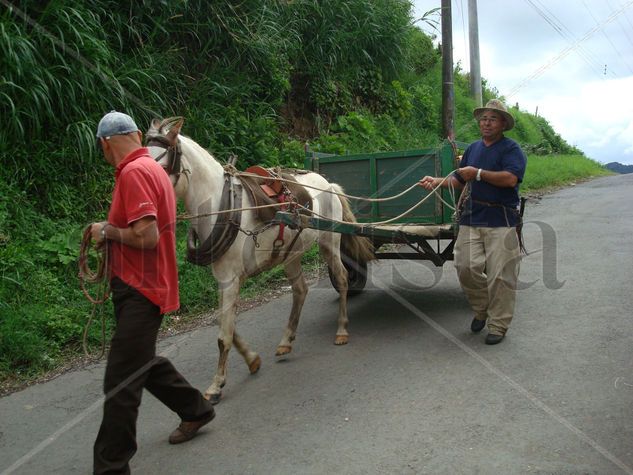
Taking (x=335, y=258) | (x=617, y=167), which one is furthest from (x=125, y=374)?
(x=617, y=167)

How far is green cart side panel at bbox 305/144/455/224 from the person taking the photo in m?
5.72

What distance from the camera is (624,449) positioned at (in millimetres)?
3109

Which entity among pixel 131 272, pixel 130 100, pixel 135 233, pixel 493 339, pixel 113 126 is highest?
pixel 130 100

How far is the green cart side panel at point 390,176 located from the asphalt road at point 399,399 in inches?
38.0

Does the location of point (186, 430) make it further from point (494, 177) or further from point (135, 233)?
point (494, 177)

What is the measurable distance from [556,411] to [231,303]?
222cm

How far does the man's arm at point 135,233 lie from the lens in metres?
2.88

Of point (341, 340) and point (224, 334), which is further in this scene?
point (341, 340)

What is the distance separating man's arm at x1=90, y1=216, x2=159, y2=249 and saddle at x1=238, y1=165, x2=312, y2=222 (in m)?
1.59

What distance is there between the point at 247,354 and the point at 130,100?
14.2 feet

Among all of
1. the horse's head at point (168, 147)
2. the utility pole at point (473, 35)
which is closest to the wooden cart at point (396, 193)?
the horse's head at point (168, 147)

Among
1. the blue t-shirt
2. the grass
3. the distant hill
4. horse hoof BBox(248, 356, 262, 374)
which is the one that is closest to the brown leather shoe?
horse hoof BBox(248, 356, 262, 374)

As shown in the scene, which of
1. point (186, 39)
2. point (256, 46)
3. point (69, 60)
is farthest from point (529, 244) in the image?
point (69, 60)

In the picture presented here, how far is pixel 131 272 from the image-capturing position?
3016mm
